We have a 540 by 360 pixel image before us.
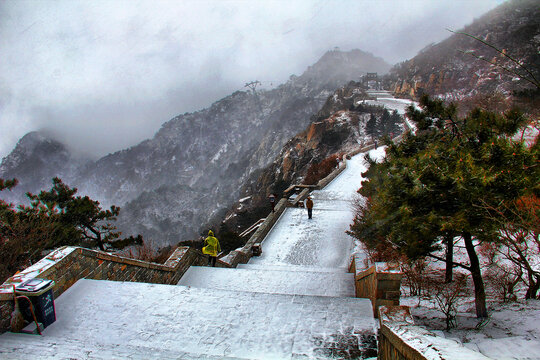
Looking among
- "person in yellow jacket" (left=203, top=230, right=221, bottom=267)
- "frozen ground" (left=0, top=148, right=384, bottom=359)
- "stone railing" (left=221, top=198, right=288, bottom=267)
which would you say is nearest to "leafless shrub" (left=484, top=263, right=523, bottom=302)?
"frozen ground" (left=0, top=148, right=384, bottom=359)

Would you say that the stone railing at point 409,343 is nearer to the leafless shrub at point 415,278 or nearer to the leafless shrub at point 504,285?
the leafless shrub at point 415,278

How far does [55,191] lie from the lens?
60.7ft

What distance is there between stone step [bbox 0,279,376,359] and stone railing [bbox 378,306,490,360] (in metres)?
0.69

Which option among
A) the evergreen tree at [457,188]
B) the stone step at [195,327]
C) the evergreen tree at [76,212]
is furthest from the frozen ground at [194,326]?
the evergreen tree at [76,212]

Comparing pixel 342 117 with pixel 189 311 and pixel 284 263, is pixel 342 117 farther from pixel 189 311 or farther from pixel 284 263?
pixel 189 311

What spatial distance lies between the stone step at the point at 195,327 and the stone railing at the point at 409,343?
692mm

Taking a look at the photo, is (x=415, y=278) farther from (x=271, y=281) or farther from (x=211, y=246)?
(x=211, y=246)

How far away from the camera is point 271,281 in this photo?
8211 millimetres

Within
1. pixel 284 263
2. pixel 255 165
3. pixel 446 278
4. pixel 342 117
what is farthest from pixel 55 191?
pixel 255 165

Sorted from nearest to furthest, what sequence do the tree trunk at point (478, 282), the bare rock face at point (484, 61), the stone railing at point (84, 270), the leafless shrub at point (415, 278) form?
the stone railing at point (84, 270), the tree trunk at point (478, 282), the leafless shrub at point (415, 278), the bare rock face at point (484, 61)

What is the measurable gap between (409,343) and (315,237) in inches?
452

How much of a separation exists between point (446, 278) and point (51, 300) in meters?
7.26

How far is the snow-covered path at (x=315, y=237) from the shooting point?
1205cm

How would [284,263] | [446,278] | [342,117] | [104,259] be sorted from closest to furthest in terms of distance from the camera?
[104,259], [446,278], [284,263], [342,117]
